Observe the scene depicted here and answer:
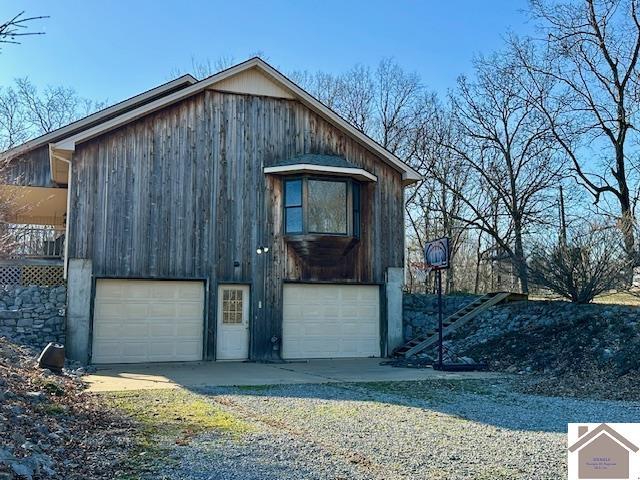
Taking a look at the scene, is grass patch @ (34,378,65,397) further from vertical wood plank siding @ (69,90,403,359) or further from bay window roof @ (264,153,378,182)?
bay window roof @ (264,153,378,182)

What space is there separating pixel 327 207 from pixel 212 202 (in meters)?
2.88

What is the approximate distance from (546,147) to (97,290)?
19.8 metres

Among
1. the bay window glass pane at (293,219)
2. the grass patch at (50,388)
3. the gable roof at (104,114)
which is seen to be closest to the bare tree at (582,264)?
the bay window glass pane at (293,219)

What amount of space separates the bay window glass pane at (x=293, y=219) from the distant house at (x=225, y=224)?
4cm

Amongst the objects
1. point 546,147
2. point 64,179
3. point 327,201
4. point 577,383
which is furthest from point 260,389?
point 546,147

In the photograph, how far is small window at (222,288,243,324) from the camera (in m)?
14.6

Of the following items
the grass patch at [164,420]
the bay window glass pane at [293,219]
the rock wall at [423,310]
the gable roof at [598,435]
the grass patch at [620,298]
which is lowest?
the grass patch at [164,420]

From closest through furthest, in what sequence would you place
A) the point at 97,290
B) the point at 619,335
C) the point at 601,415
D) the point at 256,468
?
1. the point at 256,468
2. the point at 601,415
3. the point at 619,335
4. the point at 97,290

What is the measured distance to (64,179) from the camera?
1631cm

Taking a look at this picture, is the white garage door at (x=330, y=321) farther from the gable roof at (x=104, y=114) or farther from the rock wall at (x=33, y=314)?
the gable roof at (x=104, y=114)

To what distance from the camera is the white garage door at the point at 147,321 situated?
13.6 meters

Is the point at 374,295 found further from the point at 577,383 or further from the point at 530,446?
the point at 530,446

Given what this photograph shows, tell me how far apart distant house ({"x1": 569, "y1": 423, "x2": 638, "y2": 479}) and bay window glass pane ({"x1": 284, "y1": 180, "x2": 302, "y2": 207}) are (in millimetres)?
10440

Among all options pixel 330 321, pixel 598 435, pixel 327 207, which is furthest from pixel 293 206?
pixel 598 435
